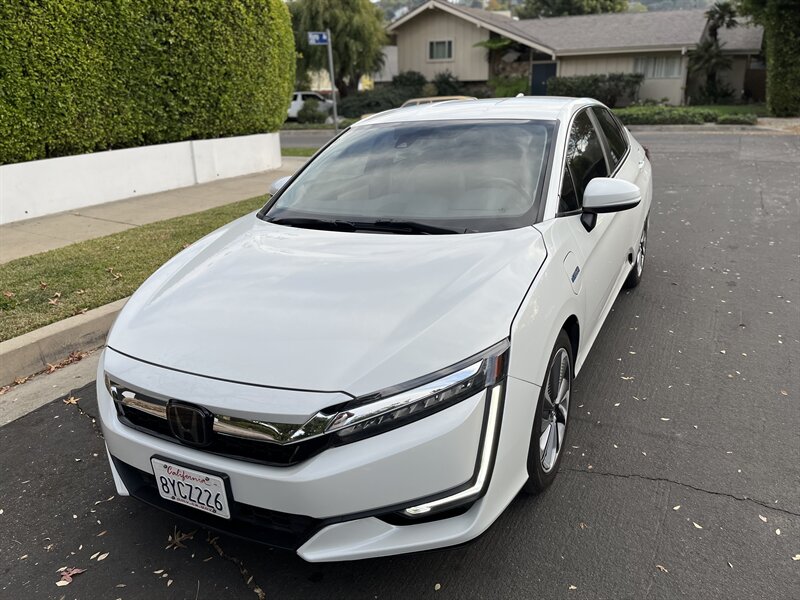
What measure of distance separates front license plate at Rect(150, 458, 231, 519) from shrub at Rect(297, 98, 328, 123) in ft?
92.5

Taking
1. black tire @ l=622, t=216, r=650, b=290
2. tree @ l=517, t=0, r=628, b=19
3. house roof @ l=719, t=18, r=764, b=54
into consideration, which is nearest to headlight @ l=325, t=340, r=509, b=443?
black tire @ l=622, t=216, r=650, b=290

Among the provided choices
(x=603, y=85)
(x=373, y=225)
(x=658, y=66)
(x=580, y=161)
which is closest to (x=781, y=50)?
(x=603, y=85)

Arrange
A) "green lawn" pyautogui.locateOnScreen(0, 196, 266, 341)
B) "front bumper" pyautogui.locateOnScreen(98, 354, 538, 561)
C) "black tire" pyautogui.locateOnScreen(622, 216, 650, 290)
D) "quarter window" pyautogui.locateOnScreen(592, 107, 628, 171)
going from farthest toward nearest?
"black tire" pyautogui.locateOnScreen(622, 216, 650, 290)
"green lawn" pyautogui.locateOnScreen(0, 196, 266, 341)
"quarter window" pyautogui.locateOnScreen(592, 107, 628, 171)
"front bumper" pyautogui.locateOnScreen(98, 354, 538, 561)

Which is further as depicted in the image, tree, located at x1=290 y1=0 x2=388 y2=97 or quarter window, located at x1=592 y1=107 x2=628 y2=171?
tree, located at x1=290 y1=0 x2=388 y2=97

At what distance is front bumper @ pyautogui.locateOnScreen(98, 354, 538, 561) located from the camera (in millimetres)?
1951

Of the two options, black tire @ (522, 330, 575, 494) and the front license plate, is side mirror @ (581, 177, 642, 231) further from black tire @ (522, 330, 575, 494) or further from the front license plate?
the front license plate

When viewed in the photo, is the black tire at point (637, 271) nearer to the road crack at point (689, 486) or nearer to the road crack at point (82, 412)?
the road crack at point (689, 486)

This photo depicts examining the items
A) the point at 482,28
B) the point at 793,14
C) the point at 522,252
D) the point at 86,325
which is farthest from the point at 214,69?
the point at 482,28

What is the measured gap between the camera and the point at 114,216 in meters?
8.26

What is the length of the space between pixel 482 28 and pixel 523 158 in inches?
1262

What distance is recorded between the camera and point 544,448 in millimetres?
2656

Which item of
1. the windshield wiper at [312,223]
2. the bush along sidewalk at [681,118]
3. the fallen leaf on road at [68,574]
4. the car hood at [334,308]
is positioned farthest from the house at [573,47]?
the fallen leaf on road at [68,574]

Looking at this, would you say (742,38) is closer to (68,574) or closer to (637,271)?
(637,271)

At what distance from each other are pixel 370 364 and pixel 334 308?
0.37 metres
